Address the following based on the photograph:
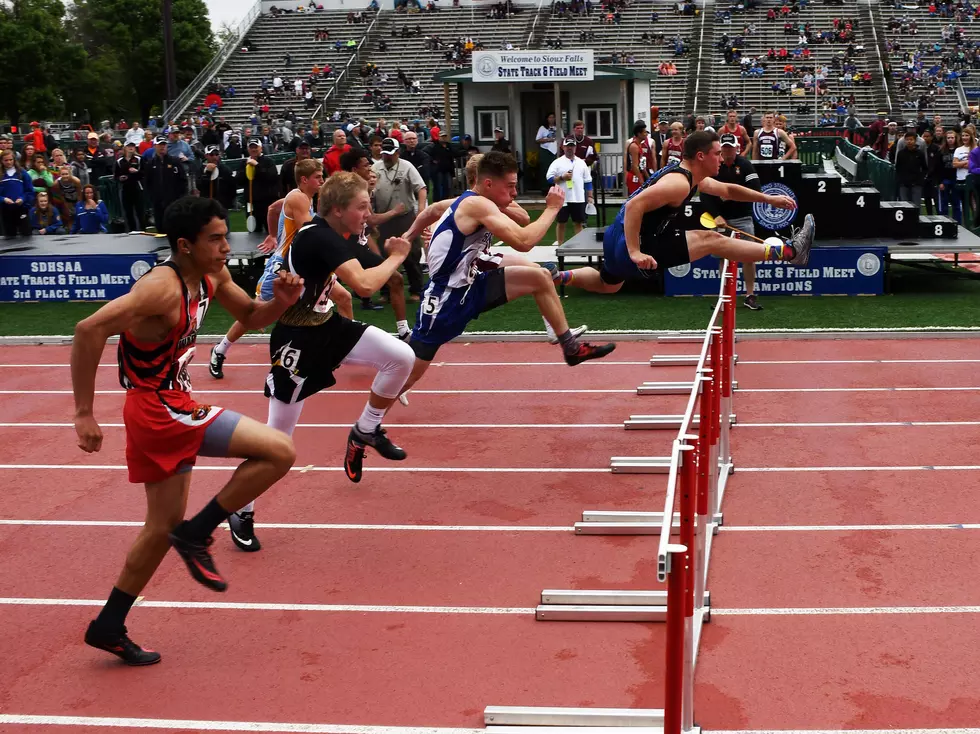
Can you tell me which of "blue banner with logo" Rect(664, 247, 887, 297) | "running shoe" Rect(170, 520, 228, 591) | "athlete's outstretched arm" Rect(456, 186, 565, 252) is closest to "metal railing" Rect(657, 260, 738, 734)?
"athlete's outstretched arm" Rect(456, 186, 565, 252)

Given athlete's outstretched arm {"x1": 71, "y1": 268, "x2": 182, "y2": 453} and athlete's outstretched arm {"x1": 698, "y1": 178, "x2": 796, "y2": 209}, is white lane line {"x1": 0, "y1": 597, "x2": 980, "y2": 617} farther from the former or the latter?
athlete's outstretched arm {"x1": 698, "y1": 178, "x2": 796, "y2": 209}

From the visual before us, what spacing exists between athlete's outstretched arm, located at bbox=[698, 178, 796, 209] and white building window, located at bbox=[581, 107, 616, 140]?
19243mm

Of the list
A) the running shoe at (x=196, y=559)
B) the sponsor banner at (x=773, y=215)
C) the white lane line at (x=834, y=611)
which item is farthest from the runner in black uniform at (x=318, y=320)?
the sponsor banner at (x=773, y=215)

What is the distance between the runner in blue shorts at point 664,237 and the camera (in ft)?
27.9

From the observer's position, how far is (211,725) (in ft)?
15.3

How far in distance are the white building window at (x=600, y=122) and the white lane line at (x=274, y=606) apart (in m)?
24.0

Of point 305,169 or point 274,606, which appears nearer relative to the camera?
point 274,606

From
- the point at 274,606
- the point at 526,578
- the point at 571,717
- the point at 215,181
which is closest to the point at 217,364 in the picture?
the point at 274,606

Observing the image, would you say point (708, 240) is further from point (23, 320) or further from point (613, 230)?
point (23, 320)

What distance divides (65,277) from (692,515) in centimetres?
1355

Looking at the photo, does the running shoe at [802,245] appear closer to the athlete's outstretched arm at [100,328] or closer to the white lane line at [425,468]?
the white lane line at [425,468]

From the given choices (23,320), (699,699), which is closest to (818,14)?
(23,320)

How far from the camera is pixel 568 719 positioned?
176 inches

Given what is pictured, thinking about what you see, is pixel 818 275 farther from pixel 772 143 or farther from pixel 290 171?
pixel 290 171
